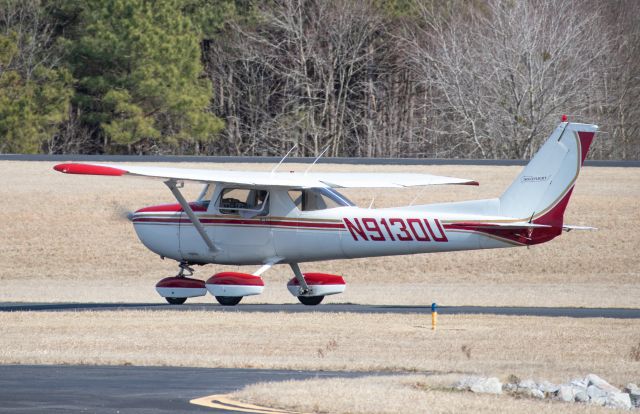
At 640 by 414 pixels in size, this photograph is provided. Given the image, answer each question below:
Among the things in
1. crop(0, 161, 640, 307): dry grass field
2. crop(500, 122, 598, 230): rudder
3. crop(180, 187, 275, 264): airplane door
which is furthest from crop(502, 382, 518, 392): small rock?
crop(0, 161, 640, 307): dry grass field

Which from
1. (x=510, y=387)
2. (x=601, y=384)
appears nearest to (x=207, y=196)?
(x=510, y=387)

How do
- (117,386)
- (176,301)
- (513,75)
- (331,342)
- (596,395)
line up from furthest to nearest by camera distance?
(513,75) < (176,301) < (331,342) < (117,386) < (596,395)

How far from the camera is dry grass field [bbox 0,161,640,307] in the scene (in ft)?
93.7

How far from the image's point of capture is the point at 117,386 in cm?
1291

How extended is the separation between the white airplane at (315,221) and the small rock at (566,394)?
946cm

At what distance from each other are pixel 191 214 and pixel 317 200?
7.65 ft

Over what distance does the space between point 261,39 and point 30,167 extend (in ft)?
66.3

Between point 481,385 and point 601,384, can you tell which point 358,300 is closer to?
point 481,385

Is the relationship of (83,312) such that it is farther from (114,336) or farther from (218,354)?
(218,354)

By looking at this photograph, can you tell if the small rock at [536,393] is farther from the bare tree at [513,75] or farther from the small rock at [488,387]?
the bare tree at [513,75]

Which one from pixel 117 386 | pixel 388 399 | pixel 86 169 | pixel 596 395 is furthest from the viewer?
pixel 86 169

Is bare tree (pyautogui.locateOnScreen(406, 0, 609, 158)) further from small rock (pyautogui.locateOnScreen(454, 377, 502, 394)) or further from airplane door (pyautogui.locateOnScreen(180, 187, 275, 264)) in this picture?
small rock (pyautogui.locateOnScreen(454, 377, 502, 394))

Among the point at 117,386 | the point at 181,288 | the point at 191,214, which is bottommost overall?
the point at 181,288

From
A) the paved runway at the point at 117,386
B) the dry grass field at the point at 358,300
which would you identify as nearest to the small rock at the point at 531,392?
the dry grass field at the point at 358,300
